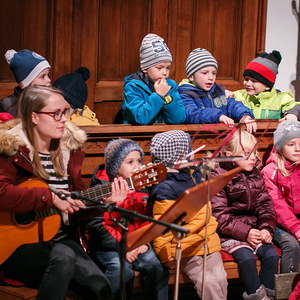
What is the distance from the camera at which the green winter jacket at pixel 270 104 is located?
6500 mm

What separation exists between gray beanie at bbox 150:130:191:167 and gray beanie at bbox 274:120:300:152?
0.86 meters

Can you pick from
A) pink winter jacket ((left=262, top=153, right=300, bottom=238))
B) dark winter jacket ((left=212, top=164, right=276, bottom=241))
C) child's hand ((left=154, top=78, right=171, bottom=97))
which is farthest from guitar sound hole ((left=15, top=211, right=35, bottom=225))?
pink winter jacket ((left=262, top=153, right=300, bottom=238))

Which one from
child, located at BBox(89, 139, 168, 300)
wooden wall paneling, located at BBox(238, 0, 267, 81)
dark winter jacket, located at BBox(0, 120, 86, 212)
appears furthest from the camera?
wooden wall paneling, located at BBox(238, 0, 267, 81)

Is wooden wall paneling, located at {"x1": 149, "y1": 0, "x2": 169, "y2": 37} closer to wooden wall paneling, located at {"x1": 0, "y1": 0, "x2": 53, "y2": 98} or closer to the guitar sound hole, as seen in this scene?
wooden wall paneling, located at {"x1": 0, "y1": 0, "x2": 53, "y2": 98}

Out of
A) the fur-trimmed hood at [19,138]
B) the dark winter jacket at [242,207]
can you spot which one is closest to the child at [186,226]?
the dark winter jacket at [242,207]

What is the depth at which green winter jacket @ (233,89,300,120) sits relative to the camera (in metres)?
Result: 6.50

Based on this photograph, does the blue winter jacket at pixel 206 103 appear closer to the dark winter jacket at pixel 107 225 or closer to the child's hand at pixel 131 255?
the dark winter jacket at pixel 107 225

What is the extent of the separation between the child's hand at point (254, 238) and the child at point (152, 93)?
947 mm

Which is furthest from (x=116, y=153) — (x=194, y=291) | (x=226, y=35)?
(x=226, y=35)

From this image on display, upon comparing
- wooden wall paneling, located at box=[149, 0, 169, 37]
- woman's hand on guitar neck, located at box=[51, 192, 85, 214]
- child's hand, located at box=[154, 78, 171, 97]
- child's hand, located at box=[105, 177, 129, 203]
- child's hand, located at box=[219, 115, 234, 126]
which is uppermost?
wooden wall paneling, located at box=[149, 0, 169, 37]

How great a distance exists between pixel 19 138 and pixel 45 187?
1.02 ft

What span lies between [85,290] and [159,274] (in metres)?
0.53

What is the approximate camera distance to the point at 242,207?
5.41 meters

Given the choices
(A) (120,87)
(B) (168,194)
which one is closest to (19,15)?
(A) (120,87)
